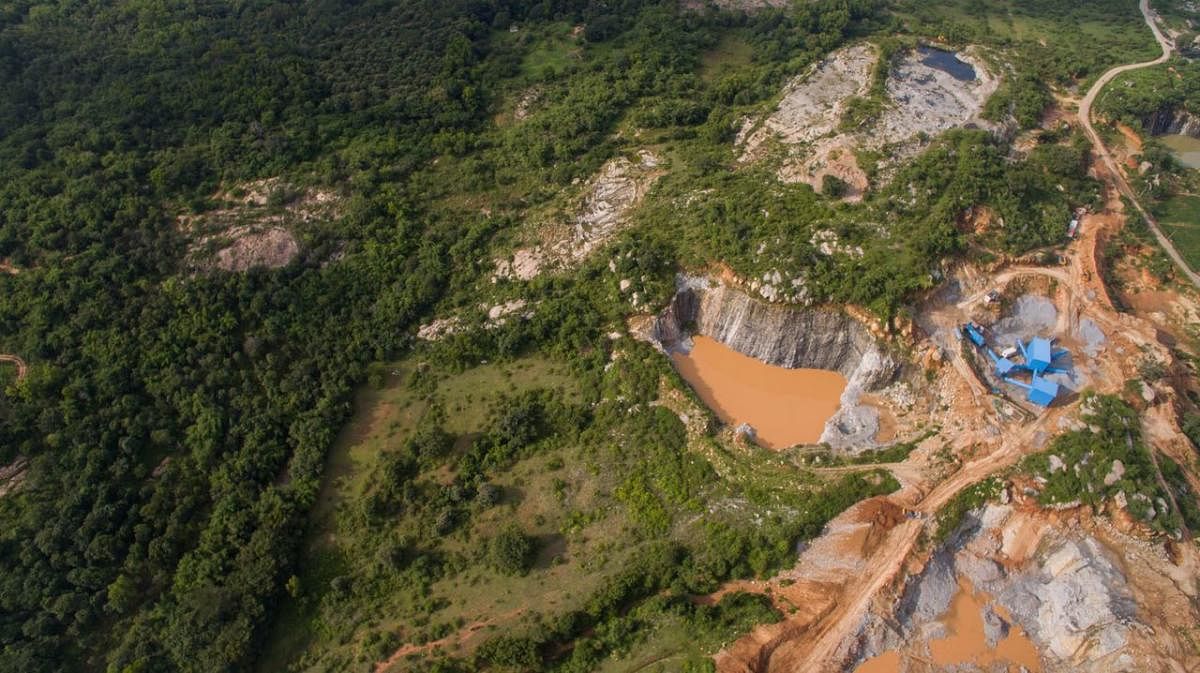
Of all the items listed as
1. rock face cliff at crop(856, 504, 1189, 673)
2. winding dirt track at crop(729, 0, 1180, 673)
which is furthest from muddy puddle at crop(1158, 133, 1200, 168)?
rock face cliff at crop(856, 504, 1189, 673)

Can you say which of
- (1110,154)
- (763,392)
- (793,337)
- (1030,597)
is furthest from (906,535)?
(1110,154)

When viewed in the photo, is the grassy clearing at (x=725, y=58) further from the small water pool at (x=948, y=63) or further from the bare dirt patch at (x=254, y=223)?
the bare dirt patch at (x=254, y=223)

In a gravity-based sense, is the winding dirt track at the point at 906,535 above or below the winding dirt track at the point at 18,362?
below

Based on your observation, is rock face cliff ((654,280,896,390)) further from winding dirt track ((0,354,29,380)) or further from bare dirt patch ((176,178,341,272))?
winding dirt track ((0,354,29,380))

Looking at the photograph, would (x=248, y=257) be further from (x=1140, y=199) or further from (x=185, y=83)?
(x=1140, y=199)

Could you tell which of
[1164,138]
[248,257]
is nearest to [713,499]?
[248,257]

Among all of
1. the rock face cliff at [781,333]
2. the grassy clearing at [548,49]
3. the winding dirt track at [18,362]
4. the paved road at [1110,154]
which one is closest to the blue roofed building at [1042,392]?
the rock face cliff at [781,333]
